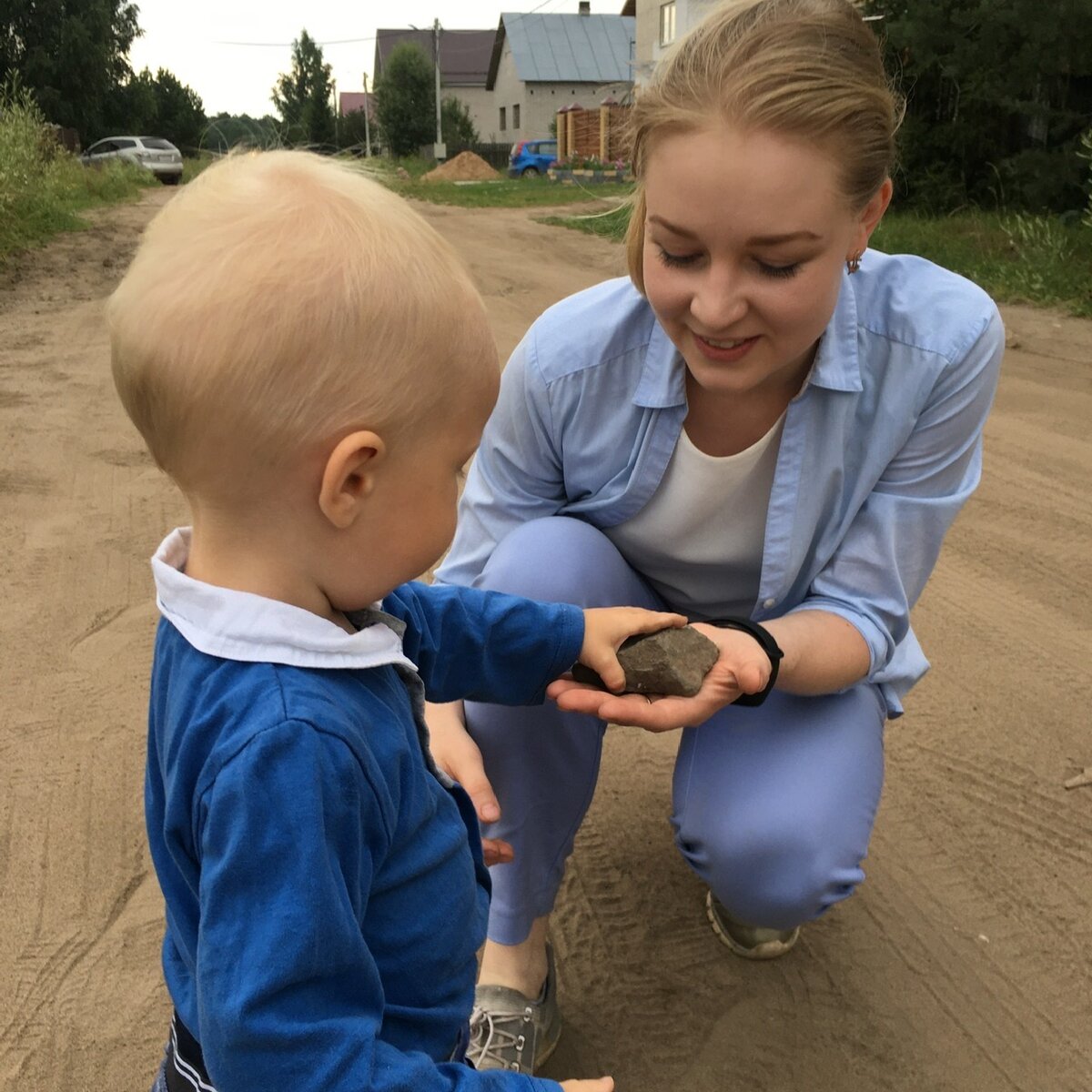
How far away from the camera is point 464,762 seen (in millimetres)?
1864

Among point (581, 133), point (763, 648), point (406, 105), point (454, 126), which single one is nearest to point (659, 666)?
point (763, 648)

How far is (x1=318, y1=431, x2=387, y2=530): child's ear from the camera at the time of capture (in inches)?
43.8

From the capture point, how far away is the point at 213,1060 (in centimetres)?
107

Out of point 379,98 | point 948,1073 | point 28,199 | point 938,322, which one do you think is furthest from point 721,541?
point 379,98

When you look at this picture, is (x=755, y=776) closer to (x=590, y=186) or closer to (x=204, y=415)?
(x=204, y=415)

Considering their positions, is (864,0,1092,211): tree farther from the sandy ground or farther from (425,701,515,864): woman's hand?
(425,701,515,864): woman's hand

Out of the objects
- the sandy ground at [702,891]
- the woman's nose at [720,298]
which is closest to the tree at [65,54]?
the sandy ground at [702,891]

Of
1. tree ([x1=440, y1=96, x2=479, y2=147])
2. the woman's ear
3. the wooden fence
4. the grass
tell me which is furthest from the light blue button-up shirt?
tree ([x1=440, y1=96, x2=479, y2=147])

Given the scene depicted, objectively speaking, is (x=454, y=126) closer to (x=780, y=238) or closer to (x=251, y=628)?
(x=780, y=238)

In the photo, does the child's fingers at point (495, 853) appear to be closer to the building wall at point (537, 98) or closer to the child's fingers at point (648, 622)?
the child's fingers at point (648, 622)

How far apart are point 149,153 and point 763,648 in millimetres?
30681

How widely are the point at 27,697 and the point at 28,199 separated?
9.28m

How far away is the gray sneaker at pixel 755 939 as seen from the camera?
7.13ft

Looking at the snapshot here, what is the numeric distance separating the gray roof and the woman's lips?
4620 cm
